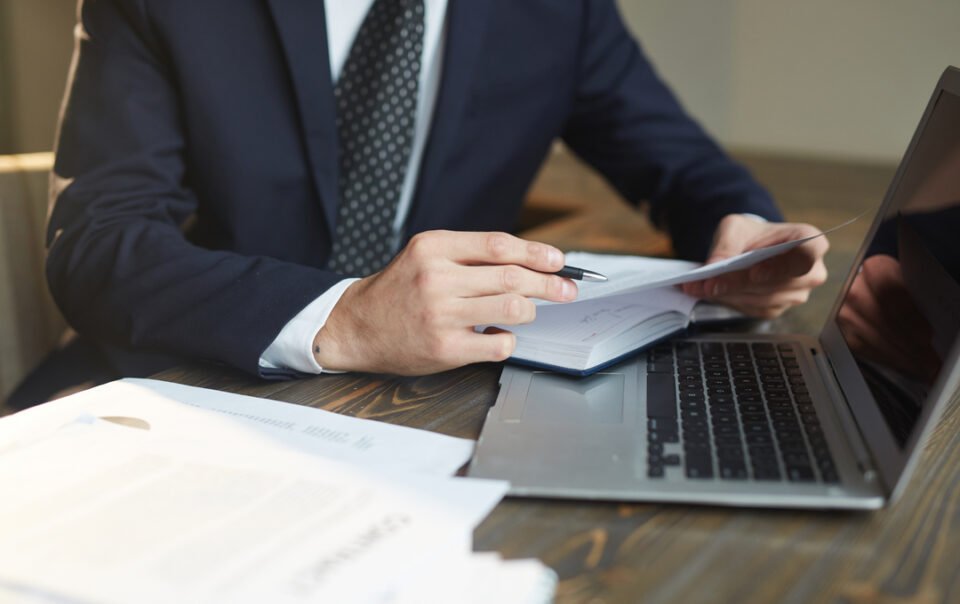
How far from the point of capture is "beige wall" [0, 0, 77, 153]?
1.73m

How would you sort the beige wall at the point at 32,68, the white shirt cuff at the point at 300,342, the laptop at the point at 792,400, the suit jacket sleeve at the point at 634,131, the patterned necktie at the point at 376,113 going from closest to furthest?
1. the laptop at the point at 792,400
2. the white shirt cuff at the point at 300,342
3. the patterned necktie at the point at 376,113
4. the suit jacket sleeve at the point at 634,131
5. the beige wall at the point at 32,68

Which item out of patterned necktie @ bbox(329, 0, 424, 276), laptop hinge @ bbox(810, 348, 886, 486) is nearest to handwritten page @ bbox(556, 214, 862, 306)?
laptop hinge @ bbox(810, 348, 886, 486)

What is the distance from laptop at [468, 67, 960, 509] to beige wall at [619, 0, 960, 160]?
5.89 ft

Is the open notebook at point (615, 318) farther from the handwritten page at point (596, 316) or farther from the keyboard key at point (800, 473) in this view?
the keyboard key at point (800, 473)

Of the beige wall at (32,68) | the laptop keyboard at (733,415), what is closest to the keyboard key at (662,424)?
the laptop keyboard at (733,415)

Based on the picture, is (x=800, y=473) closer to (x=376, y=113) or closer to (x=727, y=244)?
(x=727, y=244)

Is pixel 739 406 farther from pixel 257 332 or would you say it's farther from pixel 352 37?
pixel 352 37

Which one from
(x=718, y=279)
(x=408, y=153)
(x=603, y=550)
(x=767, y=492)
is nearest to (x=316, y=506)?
(x=603, y=550)

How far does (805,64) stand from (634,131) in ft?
4.20

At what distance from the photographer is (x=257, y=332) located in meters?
0.85

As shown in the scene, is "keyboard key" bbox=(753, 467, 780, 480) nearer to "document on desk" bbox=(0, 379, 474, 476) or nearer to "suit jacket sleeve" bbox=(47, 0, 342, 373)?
"document on desk" bbox=(0, 379, 474, 476)

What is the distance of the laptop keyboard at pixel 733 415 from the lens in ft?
2.10

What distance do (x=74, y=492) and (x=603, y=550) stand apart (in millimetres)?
336

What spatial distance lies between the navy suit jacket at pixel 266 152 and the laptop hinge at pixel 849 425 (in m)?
0.46
